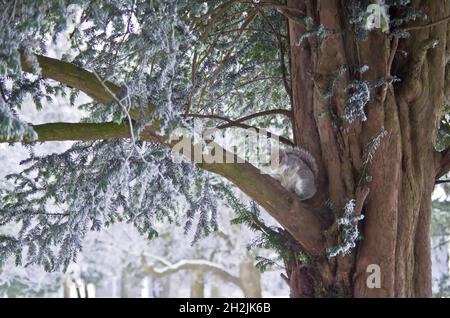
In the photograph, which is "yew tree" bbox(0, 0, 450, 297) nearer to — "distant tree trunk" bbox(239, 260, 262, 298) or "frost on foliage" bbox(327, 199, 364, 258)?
"frost on foliage" bbox(327, 199, 364, 258)

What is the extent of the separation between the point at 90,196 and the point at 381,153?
1173 millimetres

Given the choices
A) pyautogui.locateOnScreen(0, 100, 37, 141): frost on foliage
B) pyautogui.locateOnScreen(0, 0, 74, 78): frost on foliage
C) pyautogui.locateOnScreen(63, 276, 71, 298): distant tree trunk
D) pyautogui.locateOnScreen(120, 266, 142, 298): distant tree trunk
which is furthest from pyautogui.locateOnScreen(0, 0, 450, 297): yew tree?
pyautogui.locateOnScreen(120, 266, 142, 298): distant tree trunk

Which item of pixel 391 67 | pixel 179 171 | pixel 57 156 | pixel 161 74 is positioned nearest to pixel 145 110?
pixel 161 74

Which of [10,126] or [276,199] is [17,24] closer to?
[10,126]

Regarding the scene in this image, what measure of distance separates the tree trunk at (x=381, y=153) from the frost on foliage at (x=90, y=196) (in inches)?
26.6

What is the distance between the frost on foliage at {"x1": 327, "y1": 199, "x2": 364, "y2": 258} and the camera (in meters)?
2.04

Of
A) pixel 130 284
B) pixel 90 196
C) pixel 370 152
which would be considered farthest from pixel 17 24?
pixel 130 284

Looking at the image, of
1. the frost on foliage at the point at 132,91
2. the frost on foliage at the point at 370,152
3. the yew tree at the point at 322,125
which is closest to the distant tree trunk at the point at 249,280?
the frost on foliage at the point at 132,91

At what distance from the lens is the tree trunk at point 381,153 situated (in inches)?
83.4

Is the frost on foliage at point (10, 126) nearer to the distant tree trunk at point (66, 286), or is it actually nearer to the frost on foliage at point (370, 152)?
the frost on foliage at point (370, 152)

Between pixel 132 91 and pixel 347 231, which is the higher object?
pixel 132 91

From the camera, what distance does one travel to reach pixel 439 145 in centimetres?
272

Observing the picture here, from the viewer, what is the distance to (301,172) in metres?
2.22

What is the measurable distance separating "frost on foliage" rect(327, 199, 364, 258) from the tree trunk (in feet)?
0.15
